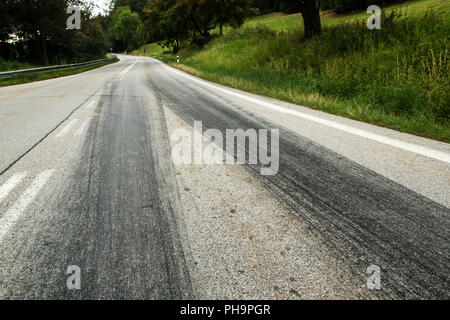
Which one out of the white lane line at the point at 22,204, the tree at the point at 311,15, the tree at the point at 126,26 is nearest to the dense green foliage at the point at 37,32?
the tree at the point at 311,15

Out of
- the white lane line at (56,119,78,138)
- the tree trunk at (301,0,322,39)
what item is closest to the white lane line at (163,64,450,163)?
the white lane line at (56,119,78,138)

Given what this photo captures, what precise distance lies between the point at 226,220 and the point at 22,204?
1788 mm

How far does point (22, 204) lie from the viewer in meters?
2.29

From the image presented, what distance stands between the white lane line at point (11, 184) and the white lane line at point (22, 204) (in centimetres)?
16

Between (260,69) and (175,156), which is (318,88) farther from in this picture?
(175,156)

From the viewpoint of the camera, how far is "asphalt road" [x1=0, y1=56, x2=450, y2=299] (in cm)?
146

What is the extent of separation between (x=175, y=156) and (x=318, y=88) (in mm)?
5444

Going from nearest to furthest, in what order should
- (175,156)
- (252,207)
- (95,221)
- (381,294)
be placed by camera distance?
(381,294)
(95,221)
(252,207)
(175,156)

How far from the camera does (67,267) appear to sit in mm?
1573

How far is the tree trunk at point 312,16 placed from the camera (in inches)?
409

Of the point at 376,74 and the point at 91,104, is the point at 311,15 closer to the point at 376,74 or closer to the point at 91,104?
the point at 376,74

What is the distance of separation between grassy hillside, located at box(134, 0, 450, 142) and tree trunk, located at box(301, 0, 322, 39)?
0.53 meters

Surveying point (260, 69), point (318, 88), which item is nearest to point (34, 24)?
point (260, 69)

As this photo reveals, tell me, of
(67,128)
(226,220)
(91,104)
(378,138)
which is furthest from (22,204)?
(91,104)
